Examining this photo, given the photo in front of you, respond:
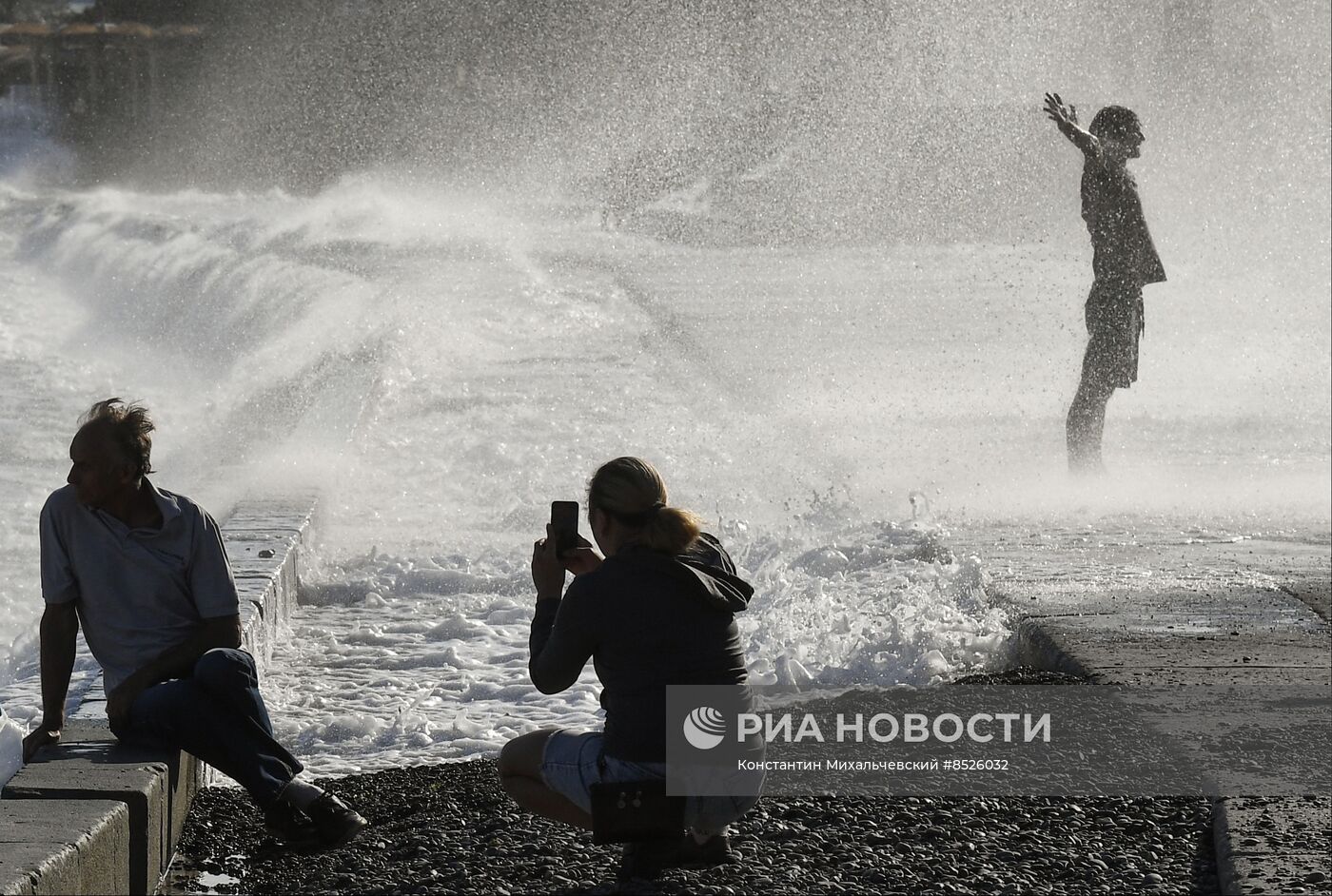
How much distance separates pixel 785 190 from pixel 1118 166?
32.7 m

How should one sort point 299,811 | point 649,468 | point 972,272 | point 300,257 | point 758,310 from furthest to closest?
point 972,272 → point 758,310 → point 300,257 → point 299,811 → point 649,468

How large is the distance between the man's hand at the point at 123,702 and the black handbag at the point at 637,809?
127cm

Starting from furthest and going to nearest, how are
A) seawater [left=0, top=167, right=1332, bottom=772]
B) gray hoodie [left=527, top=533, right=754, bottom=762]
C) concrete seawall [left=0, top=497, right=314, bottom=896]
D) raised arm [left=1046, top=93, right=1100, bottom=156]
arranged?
raised arm [left=1046, top=93, right=1100, bottom=156], seawater [left=0, top=167, right=1332, bottom=772], gray hoodie [left=527, top=533, right=754, bottom=762], concrete seawall [left=0, top=497, right=314, bottom=896]

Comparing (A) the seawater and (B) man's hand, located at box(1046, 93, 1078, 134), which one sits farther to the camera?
(B) man's hand, located at box(1046, 93, 1078, 134)

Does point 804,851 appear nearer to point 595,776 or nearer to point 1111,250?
point 595,776

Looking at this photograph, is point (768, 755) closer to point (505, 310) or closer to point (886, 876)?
point (886, 876)

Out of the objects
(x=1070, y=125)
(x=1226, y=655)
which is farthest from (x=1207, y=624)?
(x=1070, y=125)

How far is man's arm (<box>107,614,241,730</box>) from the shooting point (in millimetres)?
4098

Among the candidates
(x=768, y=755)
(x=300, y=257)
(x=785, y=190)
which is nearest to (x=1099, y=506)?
(x=768, y=755)

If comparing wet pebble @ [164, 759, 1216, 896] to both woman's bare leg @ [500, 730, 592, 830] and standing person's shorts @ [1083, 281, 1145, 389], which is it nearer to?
woman's bare leg @ [500, 730, 592, 830]

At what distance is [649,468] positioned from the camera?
3561 mm

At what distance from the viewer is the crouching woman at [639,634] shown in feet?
11.4

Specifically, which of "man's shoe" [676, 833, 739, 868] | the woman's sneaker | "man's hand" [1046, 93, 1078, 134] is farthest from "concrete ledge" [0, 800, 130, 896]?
"man's hand" [1046, 93, 1078, 134]

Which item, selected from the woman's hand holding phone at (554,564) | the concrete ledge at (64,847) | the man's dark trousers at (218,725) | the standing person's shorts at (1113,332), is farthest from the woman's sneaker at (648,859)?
the standing person's shorts at (1113,332)
